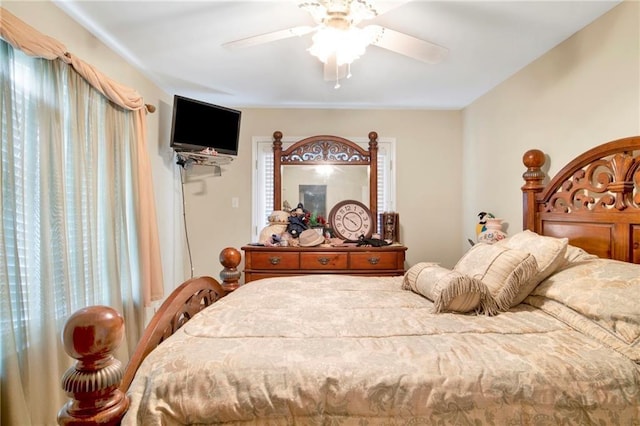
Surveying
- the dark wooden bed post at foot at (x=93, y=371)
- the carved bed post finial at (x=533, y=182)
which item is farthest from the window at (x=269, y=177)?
the dark wooden bed post at foot at (x=93, y=371)

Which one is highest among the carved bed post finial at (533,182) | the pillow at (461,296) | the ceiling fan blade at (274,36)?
the ceiling fan blade at (274,36)

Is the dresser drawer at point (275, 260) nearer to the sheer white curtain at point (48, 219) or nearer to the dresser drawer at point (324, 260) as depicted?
the dresser drawer at point (324, 260)

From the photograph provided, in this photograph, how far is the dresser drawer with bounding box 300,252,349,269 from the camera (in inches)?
116

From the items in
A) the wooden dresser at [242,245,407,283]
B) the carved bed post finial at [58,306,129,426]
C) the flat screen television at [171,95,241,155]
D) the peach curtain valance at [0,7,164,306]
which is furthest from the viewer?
the wooden dresser at [242,245,407,283]

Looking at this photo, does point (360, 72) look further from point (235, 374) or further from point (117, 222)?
point (235, 374)

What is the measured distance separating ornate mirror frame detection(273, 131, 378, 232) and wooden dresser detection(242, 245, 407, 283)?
2.04ft

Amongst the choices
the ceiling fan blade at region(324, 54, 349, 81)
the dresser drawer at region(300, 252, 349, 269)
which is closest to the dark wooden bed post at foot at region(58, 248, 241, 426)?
the ceiling fan blade at region(324, 54, 349, 81)

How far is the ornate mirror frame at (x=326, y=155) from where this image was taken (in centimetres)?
343

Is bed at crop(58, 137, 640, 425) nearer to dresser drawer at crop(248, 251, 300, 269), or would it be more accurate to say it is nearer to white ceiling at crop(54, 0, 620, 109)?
white ceiling at crop(54, 0, 620, 109)

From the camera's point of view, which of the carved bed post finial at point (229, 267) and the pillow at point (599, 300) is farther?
the carved bed post finial at point (229, 267)

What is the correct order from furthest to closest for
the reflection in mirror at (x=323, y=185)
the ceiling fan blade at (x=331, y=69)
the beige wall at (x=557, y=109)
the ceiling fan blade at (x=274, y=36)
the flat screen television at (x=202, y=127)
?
1. the reflection in mirror at (x=323, y=185)
2. the flat screen television at (x=202, y=127)
3. the ceiling fan blade at (x=331, y=69)
4. the beige wall at (x=557, y=109)
5. the ceiling fan blade at (x=274, y=36)

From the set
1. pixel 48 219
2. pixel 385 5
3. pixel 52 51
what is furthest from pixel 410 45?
pixel 48 219

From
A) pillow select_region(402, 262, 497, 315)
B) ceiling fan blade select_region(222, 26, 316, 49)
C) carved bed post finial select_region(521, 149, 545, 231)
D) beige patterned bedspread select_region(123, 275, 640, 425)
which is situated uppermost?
ceiling fan blade select_region(222, 26, 316, 49)

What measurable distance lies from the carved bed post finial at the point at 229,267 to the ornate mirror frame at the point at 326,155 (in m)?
1.59
